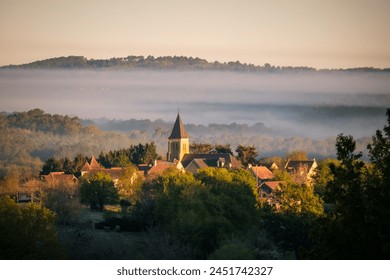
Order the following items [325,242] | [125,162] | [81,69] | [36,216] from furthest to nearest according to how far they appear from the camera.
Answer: [125,162]
[81,69]
[36,216]
[325,242]

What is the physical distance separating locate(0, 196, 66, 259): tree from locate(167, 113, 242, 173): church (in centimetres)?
5363

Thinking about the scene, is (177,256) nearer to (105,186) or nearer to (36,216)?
(36,216)

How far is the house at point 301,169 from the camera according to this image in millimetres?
79450

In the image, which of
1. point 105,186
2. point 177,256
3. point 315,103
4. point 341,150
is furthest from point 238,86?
point 341,150

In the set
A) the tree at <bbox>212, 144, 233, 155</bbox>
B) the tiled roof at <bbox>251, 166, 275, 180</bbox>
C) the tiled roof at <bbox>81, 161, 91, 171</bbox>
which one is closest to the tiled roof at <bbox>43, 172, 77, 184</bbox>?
the tiled roof at <bbox>81, 161, 91, 171</bbox>

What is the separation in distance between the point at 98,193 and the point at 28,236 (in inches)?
1035

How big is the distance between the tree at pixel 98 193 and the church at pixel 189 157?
1132 inches

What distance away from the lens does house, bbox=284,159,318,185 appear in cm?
7945

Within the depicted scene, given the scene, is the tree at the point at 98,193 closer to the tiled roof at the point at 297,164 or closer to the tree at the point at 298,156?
the tiled roof at the point at 297,164

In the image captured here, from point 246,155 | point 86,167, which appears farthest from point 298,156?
point 86,167

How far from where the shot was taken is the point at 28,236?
93.6ft

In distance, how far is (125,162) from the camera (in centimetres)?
8444

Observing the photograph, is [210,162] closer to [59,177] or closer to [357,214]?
[59,177]
